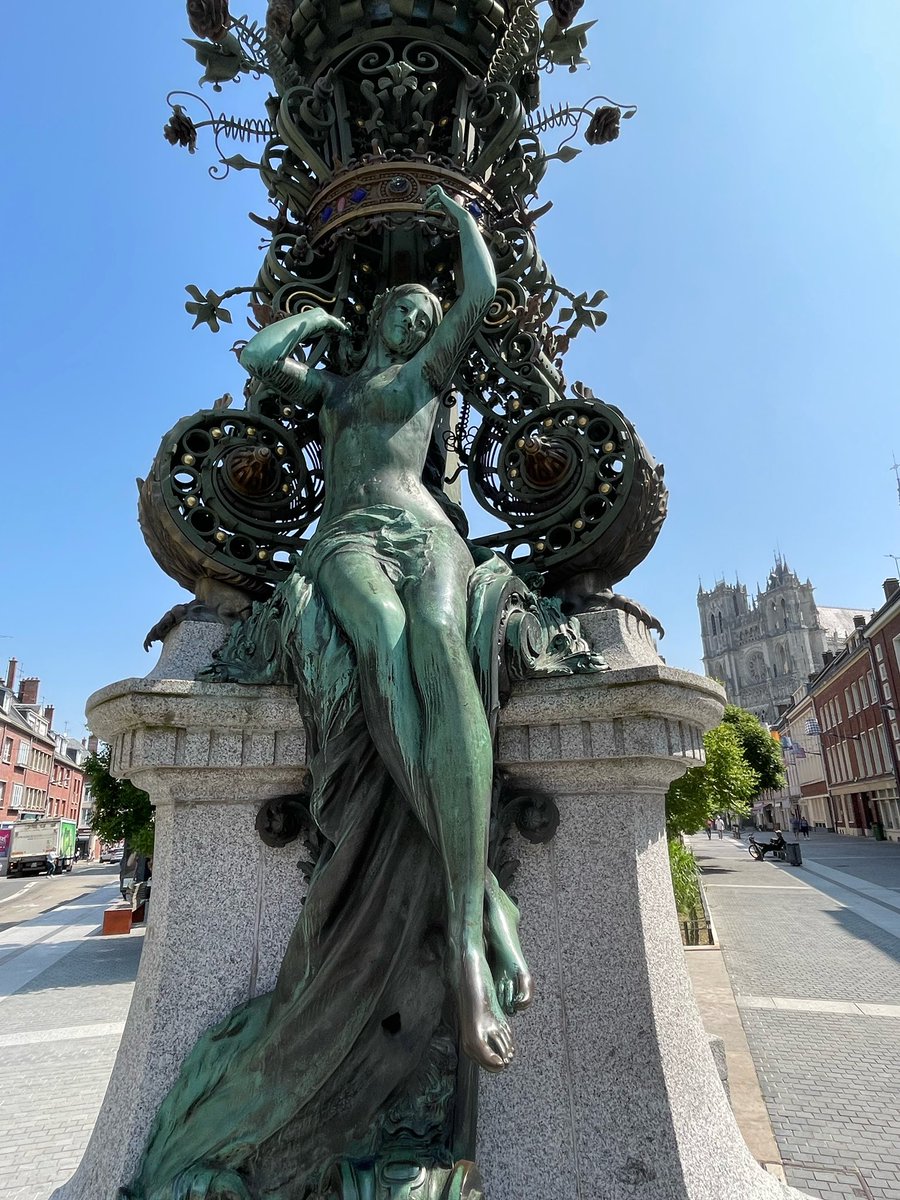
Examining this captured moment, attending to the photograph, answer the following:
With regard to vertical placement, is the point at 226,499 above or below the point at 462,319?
below

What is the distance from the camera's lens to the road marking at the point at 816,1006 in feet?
25.9

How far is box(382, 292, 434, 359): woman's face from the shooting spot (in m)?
3.11

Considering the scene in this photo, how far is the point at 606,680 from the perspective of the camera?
2504 millimetres

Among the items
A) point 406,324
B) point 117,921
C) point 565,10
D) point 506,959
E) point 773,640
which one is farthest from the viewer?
point 773,640

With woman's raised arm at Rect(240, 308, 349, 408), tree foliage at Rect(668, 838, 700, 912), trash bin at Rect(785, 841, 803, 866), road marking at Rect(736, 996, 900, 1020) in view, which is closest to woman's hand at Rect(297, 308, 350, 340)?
woman's raised arm at Rect(240, 308, 349, 408)

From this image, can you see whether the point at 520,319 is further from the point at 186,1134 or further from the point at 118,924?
the point at 118,924

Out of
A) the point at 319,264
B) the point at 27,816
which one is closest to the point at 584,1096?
the point at 319,264

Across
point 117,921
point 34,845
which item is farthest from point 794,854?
point 34,845

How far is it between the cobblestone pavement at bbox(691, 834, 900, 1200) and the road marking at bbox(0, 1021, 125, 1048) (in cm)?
639

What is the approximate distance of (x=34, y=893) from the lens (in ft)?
97.6

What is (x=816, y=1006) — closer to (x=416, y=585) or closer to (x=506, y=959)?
(x=506, y=959)

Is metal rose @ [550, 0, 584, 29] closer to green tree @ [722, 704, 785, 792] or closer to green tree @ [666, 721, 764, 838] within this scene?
green tree @ [666, 721, 764, 838]

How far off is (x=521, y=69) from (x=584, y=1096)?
5.43 metres

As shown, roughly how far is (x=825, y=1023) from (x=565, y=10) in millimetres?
8971
